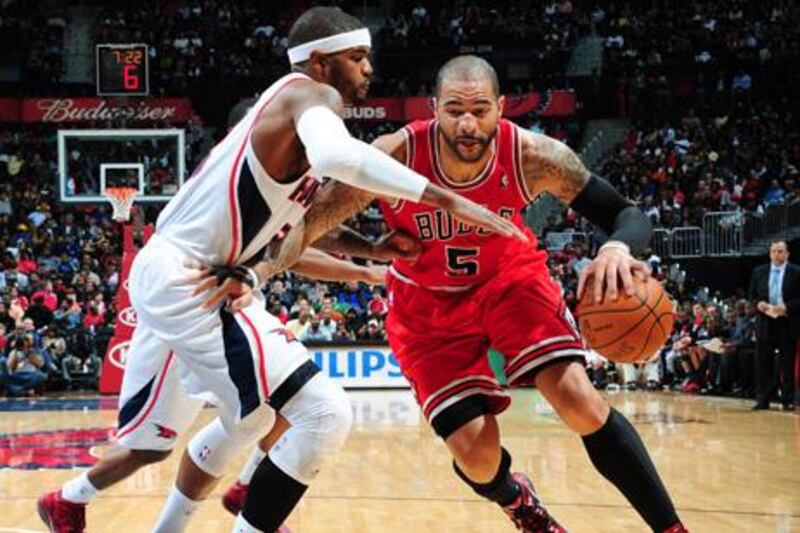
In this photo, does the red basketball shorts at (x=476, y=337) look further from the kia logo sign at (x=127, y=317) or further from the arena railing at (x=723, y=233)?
the arena railing at (x=723, y=233)

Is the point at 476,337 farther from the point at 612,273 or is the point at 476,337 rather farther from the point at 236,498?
the point at 236,498

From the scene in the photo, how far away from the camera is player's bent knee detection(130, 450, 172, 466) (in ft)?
14.5

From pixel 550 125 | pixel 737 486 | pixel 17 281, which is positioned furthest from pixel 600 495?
pixel 550 125

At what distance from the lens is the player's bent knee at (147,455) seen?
443 centimetres

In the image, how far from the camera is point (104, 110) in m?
23.1

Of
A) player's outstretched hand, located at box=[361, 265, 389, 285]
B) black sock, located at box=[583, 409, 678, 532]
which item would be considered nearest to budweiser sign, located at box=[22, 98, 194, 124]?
player's outstretched hand, located at box=[361, 265, 389, 285]

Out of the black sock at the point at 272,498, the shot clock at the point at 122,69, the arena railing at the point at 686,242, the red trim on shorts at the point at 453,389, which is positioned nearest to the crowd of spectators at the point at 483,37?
the arena railing at the point at 686,242

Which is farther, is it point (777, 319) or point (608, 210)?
point (777, 319)

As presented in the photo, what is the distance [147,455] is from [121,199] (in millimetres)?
13010

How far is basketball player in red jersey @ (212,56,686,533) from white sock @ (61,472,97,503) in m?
1.33

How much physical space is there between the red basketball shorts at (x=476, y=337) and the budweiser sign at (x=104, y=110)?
1706 centimetres

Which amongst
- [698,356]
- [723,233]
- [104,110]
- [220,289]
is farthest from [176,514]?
[104,110]

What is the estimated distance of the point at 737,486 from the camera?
6996mm

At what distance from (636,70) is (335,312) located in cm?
1280
